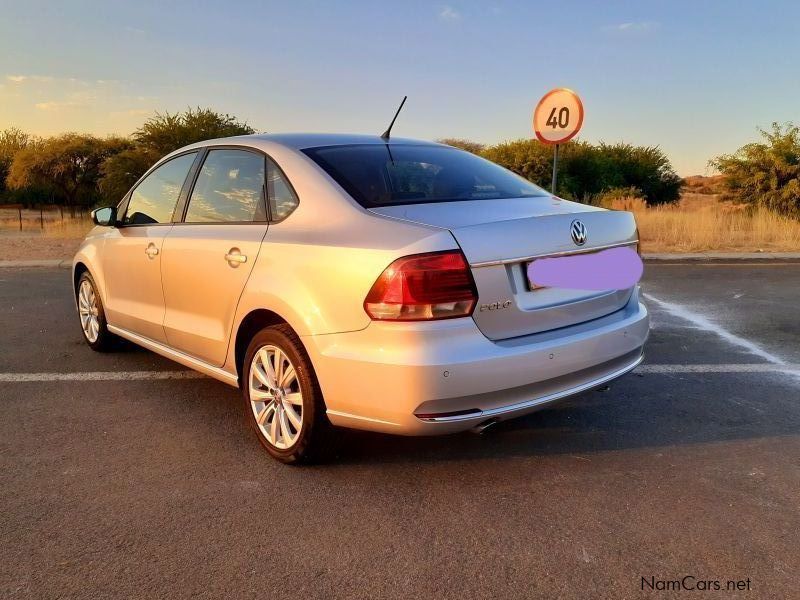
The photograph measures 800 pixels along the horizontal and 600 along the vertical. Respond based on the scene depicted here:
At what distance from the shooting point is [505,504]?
298 cm

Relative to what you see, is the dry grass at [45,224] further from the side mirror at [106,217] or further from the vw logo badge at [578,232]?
the vw logo badge at [578,232]

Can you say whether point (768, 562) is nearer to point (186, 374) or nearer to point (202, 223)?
point (202, 223)

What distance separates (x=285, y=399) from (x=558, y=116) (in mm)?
7609

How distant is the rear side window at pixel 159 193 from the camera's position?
14.6 feet

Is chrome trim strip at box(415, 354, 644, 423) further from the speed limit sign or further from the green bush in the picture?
the green bush

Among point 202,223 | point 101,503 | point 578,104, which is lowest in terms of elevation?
point 101,503

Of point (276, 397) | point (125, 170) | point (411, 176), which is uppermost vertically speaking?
point (125, 170)

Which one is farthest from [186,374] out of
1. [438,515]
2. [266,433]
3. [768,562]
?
[768,562]

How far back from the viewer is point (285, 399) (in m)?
3.35

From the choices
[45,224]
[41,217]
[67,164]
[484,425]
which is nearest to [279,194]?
[484,425]

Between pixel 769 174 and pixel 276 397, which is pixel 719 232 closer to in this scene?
pixel 769 174

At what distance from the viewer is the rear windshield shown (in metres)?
3.40

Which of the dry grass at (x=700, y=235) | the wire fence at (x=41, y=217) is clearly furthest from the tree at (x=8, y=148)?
the dry grass at (x=700, y=235)

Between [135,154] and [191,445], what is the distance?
1951cm
